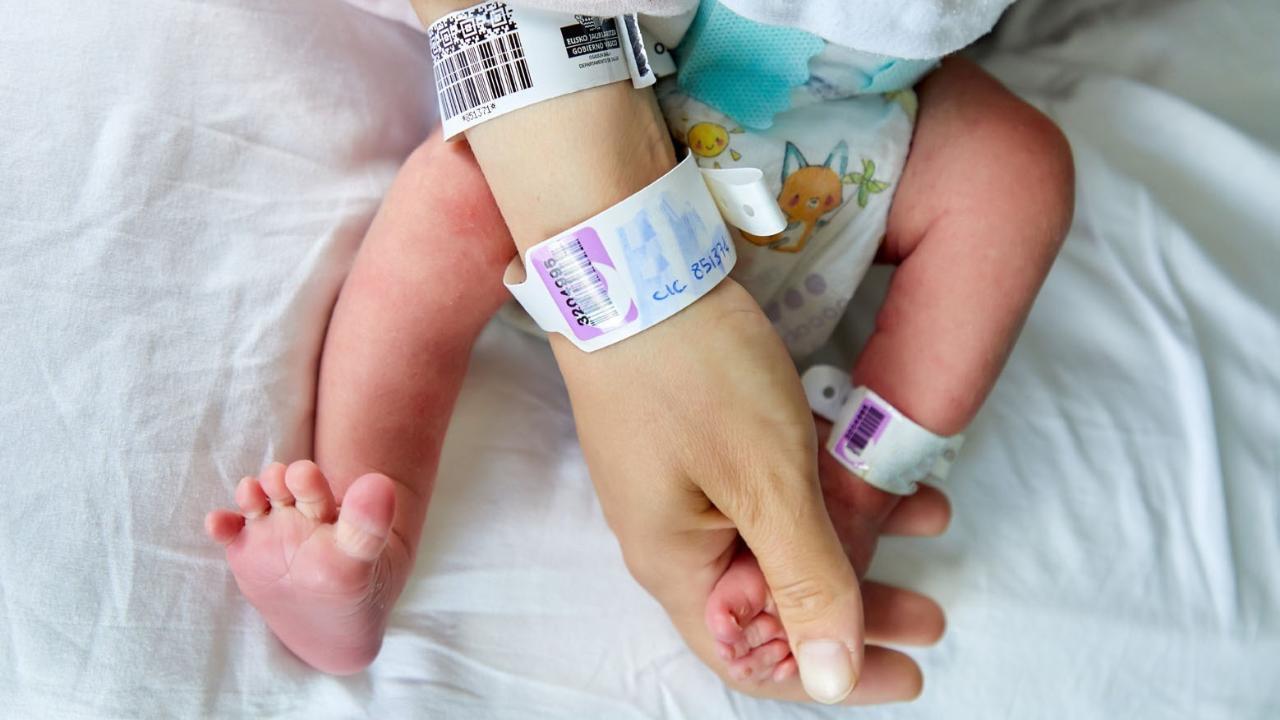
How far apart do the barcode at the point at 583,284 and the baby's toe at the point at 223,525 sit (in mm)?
300

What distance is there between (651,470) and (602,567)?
223mm

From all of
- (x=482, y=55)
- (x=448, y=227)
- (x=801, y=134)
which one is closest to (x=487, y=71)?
(x=482, y=55)

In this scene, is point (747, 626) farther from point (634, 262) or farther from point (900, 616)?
point (634, 262)

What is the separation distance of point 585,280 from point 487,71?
0.56ft

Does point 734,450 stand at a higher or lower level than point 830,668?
higher

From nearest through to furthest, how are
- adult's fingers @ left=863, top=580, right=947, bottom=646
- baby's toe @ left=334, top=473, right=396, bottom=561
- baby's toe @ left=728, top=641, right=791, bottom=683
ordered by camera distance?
1. baby's toe @ left=334, top=473, right=396, bottom=561
2. baby's toe @ left=728, top=641, right=791, bottom=683
3. adult's fingers @ left=863, top=580, right=947, bottom=646

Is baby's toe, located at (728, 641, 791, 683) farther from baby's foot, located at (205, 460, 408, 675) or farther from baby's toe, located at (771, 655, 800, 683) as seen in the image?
baby's foot, located at (205, 460, 408, 675)

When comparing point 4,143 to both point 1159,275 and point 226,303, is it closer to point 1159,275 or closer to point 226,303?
point 226,303

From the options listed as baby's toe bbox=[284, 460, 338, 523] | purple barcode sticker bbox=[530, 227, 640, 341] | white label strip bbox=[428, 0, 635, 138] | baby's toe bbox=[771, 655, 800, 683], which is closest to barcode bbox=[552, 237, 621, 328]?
purple barcode sticker bbox=[530, 227, 640, 341]

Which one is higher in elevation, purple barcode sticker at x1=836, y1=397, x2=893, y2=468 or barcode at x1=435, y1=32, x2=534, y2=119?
barcode at x1=435, y1=32, x2=534, y2=119

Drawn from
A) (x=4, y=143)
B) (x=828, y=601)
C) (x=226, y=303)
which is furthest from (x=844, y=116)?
(x=4, y=143)

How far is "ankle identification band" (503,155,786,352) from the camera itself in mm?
661

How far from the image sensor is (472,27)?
68 cm

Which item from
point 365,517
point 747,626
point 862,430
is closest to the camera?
point 365,517
